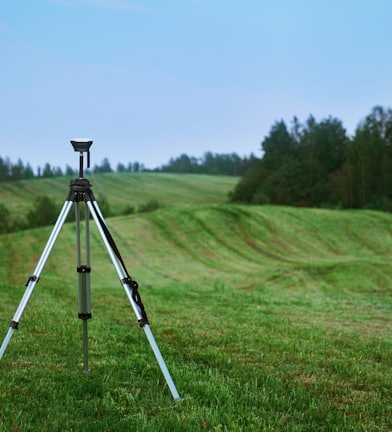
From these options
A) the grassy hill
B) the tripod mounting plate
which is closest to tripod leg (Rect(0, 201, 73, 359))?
the tripod mounting plate

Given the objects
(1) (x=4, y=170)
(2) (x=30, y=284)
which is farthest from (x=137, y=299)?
(1) (x=4, y=170)

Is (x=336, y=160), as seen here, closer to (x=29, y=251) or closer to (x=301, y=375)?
(x=29, y=251)

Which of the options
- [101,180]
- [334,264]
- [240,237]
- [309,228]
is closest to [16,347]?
[334,264]

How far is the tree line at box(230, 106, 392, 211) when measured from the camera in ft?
237

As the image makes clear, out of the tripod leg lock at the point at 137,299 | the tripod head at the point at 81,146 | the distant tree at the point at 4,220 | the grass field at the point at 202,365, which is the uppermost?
the tripod head at the point at 81,146

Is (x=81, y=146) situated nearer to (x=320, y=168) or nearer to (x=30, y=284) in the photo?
(x=30, y=284)

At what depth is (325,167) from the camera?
8100 cm

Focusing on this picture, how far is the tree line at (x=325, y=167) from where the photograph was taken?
2849 inches

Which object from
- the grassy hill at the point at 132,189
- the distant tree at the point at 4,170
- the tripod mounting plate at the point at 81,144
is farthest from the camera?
the distant tree at the point at 4,170

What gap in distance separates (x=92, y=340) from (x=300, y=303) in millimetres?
11049

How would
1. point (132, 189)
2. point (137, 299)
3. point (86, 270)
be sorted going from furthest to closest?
point (132, 189) → point (86, 270) → point (137, 299)

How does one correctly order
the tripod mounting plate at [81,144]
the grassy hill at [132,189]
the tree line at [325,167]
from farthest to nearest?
the grassy hill at [132,189] → the tree line at [325,167] → the tripod mounting plate at [81,144]

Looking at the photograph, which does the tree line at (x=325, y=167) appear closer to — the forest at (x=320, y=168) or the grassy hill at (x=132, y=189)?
the forest at (x=320, y=168)

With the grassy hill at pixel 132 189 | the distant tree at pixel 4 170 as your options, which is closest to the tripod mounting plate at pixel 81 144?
the grassy hill at pixel 132 189
